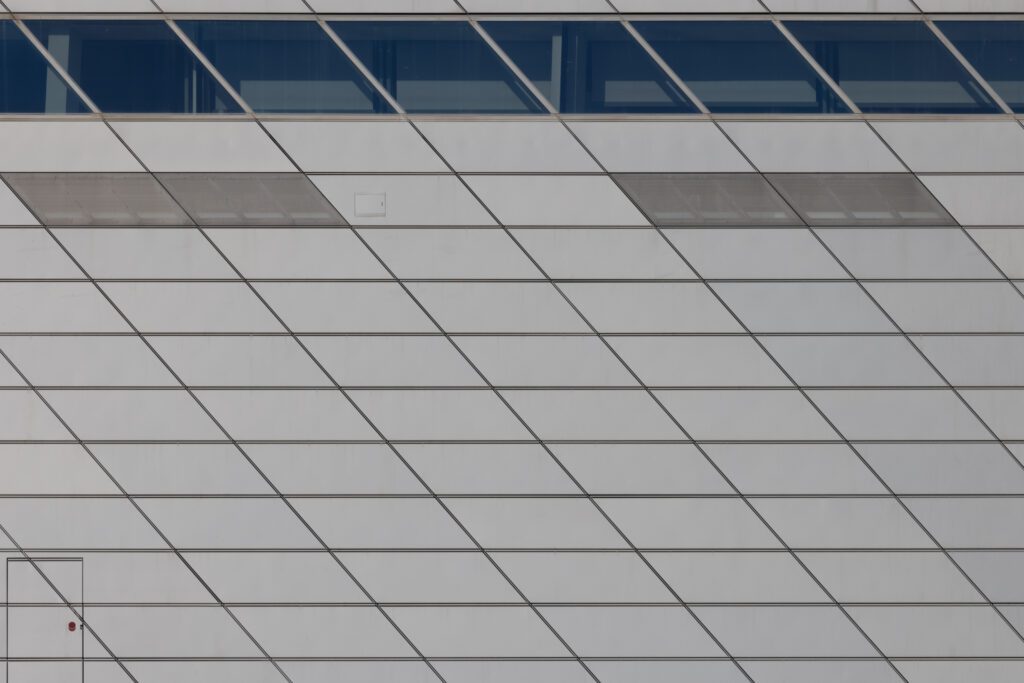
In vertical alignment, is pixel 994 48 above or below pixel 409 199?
above

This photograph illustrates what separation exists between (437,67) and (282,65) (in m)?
1.18

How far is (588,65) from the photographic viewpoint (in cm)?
715

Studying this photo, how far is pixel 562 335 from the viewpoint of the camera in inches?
278

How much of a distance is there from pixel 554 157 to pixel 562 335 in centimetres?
134

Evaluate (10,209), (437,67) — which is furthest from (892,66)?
(10,209)

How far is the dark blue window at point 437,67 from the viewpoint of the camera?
23.4ft

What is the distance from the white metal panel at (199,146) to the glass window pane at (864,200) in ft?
12.9

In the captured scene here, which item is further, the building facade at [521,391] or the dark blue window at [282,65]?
the dark blue window at [282,65]
